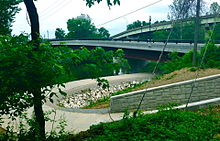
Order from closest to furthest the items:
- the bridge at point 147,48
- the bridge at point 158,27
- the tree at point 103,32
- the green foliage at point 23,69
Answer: the green foliage at point 23,69, the bridge at point 147,48, the bridge at point 158,27, the tree at point 103,32

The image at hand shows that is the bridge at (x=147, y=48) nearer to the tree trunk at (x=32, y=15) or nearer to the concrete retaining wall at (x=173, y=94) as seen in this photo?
the concrete retaining wall at (x=173, y=94)

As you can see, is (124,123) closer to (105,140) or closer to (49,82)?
(105,140)

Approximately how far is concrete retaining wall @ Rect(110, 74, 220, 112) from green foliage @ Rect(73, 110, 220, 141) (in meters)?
4.48

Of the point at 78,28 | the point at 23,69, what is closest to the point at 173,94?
the point at 23,69

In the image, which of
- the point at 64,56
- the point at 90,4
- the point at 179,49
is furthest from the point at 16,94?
the point at 179,49

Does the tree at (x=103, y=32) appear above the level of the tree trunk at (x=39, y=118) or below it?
above

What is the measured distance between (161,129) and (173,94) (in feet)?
20.5

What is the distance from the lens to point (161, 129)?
6422mm

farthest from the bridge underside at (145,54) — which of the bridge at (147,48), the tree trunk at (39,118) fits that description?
the tree trunk at (39,118)

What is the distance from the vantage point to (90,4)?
16.9ft

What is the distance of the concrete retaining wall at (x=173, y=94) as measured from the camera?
39.4 ft

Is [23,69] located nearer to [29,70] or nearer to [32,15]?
[29,70]

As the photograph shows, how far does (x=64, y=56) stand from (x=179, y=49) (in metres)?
27.6

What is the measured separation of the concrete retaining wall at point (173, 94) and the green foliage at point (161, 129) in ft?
14.7
